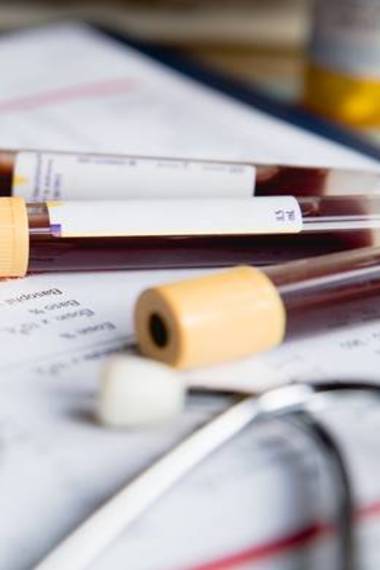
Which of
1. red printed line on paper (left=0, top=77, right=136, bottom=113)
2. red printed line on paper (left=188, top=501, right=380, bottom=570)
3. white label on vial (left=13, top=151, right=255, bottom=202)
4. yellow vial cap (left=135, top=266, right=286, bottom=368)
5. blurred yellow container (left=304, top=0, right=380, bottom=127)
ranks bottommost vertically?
red printed line on paper (left=188, top=501, right=380, bottom=570)

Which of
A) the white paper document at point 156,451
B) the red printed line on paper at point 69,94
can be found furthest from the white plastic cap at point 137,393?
the red printed line on paper at point 69,94

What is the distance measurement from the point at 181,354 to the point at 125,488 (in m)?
0.04

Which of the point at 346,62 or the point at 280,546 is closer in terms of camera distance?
the point at 280,546

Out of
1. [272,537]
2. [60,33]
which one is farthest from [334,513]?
[60,33]

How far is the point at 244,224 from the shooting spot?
0.93 feet

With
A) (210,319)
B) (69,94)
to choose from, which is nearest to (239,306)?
(210,319)

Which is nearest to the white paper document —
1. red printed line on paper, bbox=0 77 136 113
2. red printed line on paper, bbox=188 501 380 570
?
red printed line on paper, bbox=188 501 380 570

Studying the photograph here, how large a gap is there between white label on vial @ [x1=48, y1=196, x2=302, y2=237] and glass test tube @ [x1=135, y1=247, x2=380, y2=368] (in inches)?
1.0

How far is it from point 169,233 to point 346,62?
7.2 inches

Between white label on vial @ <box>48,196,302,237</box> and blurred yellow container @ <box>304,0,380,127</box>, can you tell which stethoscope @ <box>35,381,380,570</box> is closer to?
white label on vial @ <box>48,196,302,237</box>

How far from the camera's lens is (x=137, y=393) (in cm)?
22

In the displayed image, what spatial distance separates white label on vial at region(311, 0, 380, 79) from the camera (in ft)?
1.38

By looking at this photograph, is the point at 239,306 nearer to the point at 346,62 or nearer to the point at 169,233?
the point at 169,233

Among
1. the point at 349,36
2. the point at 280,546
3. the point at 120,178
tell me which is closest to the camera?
the point at 280,546
